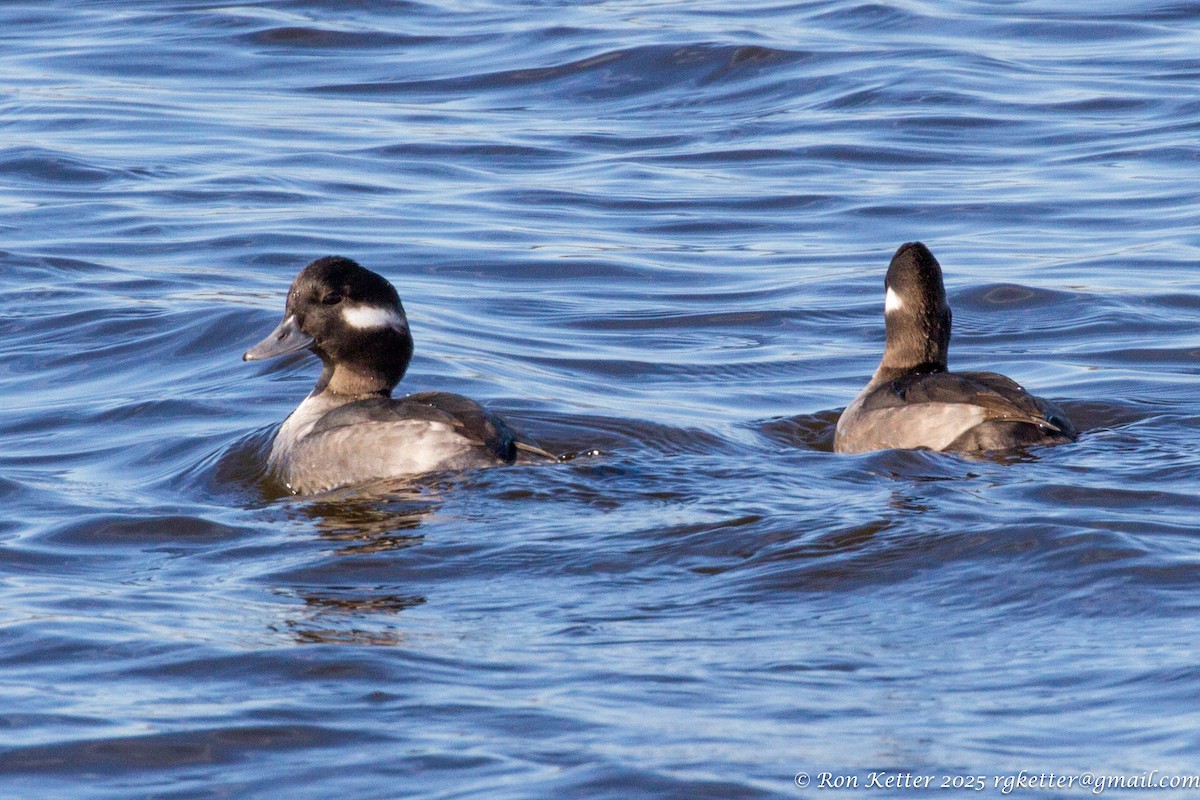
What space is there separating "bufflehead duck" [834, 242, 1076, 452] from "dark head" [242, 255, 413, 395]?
2.34 metres

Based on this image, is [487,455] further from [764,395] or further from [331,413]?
[764,395]

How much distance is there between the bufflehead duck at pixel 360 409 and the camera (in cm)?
866

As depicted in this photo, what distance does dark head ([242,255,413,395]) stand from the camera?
368 inches

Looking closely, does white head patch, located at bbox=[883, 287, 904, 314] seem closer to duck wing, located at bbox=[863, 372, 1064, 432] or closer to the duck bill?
duck wing, located at bbox=[863, 372, 1064, 432]

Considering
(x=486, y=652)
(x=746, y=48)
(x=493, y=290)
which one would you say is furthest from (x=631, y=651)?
(x=746, y=48)

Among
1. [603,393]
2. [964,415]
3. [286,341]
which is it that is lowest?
[603,393]

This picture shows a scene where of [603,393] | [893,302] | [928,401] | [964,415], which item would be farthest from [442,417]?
[893,302]

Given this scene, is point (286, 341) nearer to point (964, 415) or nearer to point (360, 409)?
point (360, 409)

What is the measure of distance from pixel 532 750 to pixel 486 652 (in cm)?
86

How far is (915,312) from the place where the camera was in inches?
398

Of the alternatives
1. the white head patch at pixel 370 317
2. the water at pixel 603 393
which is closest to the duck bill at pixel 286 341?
the white head patch at pixel 370 317

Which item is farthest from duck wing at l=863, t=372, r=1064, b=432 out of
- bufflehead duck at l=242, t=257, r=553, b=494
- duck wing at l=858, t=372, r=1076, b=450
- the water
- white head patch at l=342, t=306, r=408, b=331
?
white head patch at l=342, t=306, r=408, b=331

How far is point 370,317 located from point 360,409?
610mm

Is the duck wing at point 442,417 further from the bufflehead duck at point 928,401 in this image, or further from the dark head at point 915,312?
the dark head at point 915,312
